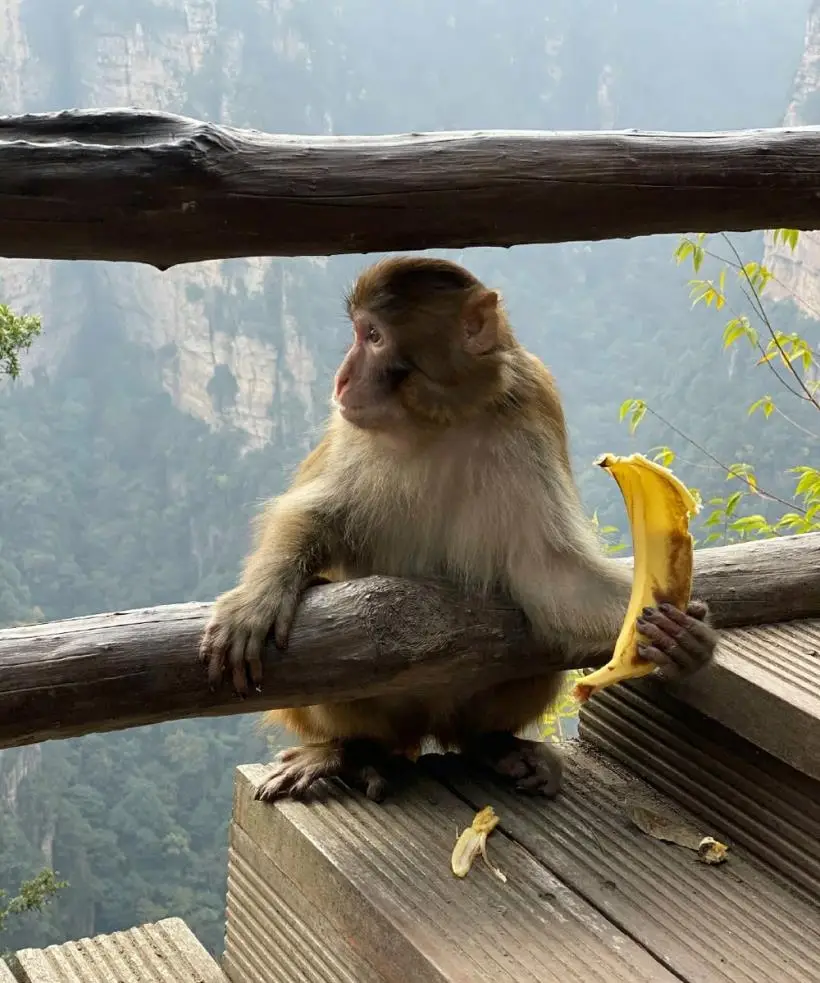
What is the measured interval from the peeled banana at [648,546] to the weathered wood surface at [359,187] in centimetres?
39

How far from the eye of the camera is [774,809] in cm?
199

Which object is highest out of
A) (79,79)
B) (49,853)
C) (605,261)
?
(79,79)

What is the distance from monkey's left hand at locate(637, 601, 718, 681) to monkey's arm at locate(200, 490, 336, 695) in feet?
1.99

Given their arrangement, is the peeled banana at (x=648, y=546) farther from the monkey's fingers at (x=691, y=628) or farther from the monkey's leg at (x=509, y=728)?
the monkey's leg at (x=509, y=728)

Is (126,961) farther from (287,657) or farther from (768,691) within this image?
(768,691)

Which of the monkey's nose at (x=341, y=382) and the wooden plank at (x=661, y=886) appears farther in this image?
the monkey's nose at (x=341, y=382)

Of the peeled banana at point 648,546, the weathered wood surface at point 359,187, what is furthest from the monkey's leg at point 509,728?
the weathered wood surface at point 359,187

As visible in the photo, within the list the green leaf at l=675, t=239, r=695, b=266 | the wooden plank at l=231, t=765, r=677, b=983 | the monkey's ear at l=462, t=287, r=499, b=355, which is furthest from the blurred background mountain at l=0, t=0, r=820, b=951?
the wooden plank at l=231, t=765, r=677, b=983

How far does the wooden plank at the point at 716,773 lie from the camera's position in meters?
1.94

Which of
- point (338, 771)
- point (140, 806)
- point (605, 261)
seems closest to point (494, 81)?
point (605, 261)

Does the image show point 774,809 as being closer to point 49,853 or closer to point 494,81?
point 49,853

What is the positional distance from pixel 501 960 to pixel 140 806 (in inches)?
493

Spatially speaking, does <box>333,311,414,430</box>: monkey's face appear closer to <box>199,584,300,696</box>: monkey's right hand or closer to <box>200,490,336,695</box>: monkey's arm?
<box>200,490,336,695</box>: monkey's arm

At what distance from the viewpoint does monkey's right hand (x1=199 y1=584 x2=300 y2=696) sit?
175 centimetres
